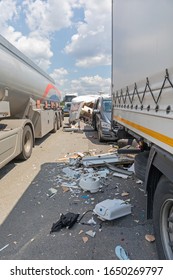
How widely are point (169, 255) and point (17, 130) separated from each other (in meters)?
4.93

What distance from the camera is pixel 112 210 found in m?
3.36

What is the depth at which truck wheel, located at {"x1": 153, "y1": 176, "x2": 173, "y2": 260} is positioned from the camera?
7.11ft

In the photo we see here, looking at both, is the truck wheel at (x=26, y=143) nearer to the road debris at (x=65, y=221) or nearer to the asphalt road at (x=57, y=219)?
the asphalt road at (x=57, y=219)

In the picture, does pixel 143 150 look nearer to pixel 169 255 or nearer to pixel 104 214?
pixel 104 214

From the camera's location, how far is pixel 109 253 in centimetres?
273

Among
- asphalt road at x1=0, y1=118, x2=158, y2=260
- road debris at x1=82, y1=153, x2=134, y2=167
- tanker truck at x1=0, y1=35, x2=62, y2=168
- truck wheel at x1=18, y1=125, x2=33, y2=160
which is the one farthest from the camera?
truck wheel at x1=18, y1=125, x2=33, y2=160

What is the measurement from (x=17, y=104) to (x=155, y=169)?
5.95m

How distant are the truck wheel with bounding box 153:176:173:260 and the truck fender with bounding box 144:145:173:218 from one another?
14cm

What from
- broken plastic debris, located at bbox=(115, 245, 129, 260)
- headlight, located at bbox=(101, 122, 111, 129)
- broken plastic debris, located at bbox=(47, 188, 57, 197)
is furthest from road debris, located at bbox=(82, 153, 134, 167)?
broken plastic debris, located at bbox=(115, 245, 129, 260)

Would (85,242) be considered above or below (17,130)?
below

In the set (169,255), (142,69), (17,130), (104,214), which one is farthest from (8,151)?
(169,255)

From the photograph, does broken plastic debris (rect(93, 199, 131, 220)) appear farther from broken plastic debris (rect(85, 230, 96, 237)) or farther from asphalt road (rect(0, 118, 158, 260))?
broken plastic debris (rect(85, 230, 96, 237))

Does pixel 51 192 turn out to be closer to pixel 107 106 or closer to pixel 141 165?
pixel 141 165

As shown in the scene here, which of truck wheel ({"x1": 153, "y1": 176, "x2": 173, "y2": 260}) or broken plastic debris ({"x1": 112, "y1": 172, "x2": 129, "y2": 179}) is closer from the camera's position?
truck wheel ({"x1": 153, "y1": 176, "x2": 173, "y2": 260})
